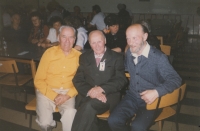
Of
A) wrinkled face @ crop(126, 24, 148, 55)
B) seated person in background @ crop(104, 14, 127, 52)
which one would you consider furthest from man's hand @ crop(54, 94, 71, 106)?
seated person in background @ crop(104, 14, 127, 52)

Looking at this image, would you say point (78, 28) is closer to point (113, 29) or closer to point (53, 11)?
point (113, 29)

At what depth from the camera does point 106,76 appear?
2.37 meters

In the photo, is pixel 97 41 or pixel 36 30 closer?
pixel 97 41

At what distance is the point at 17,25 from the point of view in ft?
15.3

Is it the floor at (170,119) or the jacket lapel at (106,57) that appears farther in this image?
the floor at (170,119)

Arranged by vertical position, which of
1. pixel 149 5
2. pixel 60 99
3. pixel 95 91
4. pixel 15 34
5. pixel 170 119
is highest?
pixel 149 5

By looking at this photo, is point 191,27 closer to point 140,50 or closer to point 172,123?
point 172,123

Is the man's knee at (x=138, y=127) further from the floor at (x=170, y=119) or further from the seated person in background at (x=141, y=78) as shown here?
the floor at (x=170, y=119)

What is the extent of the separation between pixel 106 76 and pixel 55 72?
1.98 ft

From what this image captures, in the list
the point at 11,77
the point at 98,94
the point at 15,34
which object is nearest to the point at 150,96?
the point at 98,94

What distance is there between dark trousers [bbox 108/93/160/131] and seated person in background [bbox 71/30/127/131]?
0.14 metres

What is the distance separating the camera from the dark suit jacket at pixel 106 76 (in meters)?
2.33

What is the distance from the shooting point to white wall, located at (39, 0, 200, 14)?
1035cm

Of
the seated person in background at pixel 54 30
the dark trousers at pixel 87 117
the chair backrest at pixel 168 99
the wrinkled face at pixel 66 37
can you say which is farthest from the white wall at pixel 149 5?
the dark trousers at pixel 87 117
